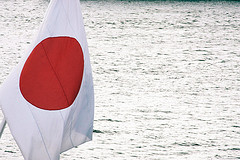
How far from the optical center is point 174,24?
32.1 ft

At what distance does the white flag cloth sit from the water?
1.65 m

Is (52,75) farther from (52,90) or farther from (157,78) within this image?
(157,78)

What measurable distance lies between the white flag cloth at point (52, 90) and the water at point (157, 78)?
1.65 meters

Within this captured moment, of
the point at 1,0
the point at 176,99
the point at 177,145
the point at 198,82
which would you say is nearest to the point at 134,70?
the point at 198,82

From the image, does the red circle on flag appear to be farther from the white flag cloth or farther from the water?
the water

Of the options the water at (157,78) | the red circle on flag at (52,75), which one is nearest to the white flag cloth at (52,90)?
the red circle on flag at (52,75)

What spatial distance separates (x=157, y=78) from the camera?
20.1 ft

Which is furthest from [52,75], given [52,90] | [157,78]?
[157,78]

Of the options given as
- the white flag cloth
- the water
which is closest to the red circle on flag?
the white flag cloth

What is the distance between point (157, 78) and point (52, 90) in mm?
4132

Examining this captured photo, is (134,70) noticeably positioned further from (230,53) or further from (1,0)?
(1,0)

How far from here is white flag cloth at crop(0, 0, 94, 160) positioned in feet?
6.57

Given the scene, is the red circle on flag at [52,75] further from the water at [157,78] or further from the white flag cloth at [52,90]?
the water at [157,78]

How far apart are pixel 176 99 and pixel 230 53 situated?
8.33ft
